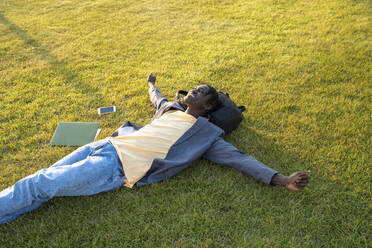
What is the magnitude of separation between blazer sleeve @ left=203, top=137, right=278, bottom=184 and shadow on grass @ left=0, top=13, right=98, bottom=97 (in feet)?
9.59

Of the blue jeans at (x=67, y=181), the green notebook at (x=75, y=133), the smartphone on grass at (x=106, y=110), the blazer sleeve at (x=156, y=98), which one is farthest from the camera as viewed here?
the smartphone on grass at (x=106, y=110)

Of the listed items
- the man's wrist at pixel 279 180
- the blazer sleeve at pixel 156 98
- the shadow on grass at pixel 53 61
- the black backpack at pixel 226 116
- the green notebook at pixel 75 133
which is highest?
the shadow on grass at pixel 53 61

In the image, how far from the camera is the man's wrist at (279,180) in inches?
125

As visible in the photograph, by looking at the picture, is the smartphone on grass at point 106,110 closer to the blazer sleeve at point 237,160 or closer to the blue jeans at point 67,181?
the blue jeans at point 67,181

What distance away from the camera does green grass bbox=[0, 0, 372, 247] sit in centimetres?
303

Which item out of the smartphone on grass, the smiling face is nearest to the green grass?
the smartphone on grass

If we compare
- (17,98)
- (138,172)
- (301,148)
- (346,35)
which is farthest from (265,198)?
(346,35)

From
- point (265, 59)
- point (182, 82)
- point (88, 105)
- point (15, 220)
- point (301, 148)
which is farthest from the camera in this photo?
point (265, 59)

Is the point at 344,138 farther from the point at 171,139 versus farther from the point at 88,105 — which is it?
the point at 88,105

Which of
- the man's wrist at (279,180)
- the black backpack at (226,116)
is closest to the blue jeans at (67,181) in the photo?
the black backpack at (226,116)

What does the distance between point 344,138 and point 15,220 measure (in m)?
4.30

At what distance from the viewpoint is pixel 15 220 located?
→ 311cm

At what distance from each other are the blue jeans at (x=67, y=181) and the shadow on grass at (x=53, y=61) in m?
2.40

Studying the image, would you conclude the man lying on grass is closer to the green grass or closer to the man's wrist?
the man's wrist
